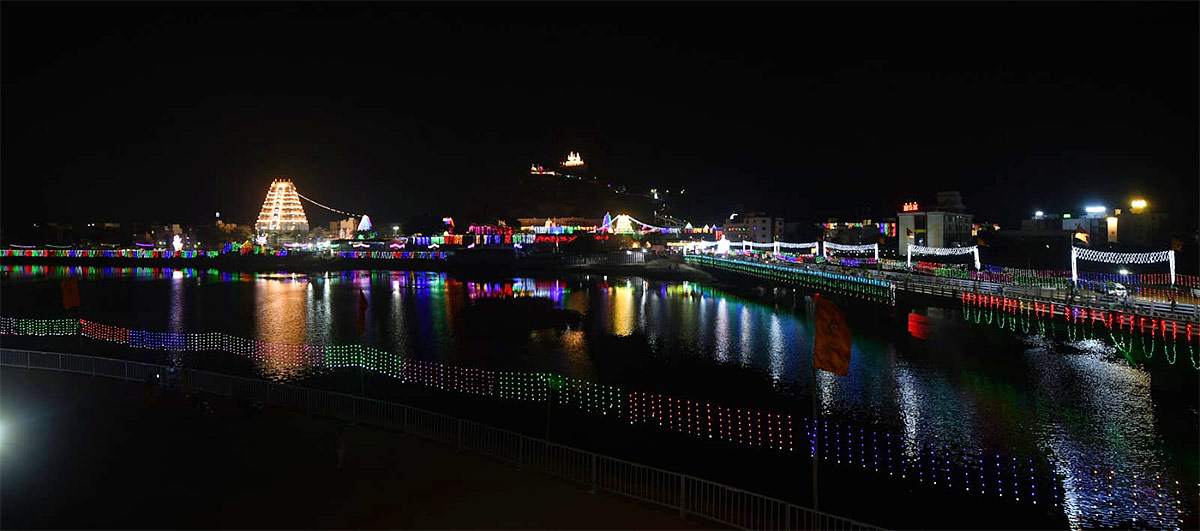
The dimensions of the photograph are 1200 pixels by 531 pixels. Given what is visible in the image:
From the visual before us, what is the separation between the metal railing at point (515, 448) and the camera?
12.2 m

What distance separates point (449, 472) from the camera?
520 inches

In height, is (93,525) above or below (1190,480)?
above

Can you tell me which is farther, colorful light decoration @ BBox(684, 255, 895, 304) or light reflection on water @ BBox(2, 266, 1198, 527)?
colorful light decoration @ BBox(684, 255, 895, 304)

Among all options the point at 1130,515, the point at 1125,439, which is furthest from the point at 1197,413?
the point at 1130,515

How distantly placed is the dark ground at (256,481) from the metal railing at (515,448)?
1.88 ft

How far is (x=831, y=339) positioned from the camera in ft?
40.3

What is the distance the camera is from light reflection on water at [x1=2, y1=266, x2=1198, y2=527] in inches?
750

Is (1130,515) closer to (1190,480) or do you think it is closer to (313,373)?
(1190,480)

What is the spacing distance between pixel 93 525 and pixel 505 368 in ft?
67.2

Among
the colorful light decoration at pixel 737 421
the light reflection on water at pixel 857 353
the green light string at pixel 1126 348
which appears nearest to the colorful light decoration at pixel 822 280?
the light reflection on water at pixel 857 353

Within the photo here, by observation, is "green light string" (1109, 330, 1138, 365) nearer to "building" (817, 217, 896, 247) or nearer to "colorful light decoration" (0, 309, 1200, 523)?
"colorful light decoration" (0, 309, 1200, 523)

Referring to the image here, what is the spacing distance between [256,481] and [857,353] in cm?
2906

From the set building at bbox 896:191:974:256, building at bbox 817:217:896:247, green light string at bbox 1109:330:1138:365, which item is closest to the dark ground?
green light string at bbox 1109:330:1138:365

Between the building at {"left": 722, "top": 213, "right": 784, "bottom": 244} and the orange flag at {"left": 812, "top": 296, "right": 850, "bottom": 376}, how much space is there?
110448 millimetres
